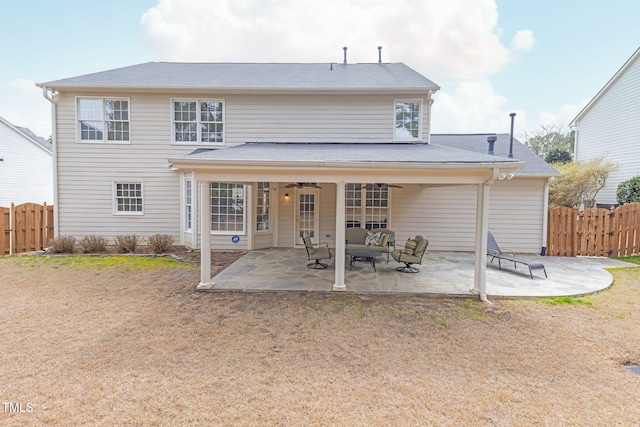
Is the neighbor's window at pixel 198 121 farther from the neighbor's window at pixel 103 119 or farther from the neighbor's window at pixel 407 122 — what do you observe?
the neighbor's window at pixel 407 122

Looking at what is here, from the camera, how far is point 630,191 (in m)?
12.0

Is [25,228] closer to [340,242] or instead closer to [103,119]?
[103,119]

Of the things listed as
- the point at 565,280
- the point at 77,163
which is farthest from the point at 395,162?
the point at 77,163

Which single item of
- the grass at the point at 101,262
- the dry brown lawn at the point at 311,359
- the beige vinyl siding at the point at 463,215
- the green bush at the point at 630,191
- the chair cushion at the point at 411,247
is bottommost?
the dry brown lawn at the point at 311,359

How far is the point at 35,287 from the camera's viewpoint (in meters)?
6.49

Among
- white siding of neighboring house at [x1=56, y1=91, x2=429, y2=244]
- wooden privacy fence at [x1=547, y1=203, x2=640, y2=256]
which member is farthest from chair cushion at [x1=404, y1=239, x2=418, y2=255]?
wooden privacy fence at [x1=547, y1=203, x2=640, y2=256]

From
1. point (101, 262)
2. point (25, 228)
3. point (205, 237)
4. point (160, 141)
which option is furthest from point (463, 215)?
point (25, 228)

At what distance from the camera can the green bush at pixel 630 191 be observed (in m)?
11.7

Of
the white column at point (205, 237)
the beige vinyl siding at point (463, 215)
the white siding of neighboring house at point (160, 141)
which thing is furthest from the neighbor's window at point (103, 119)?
the beige vinyl siding at point (463, 215)

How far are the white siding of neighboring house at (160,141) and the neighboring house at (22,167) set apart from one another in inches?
415

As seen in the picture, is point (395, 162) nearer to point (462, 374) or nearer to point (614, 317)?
point (462, 374)

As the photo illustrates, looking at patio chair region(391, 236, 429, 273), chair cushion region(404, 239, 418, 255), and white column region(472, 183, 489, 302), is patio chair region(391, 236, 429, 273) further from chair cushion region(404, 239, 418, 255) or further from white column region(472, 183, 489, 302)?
white column region(472, 183, 489, 302)

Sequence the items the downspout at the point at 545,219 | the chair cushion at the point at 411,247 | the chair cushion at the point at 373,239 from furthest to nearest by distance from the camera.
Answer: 1. the downspout at the point at 545,219
2. the chair cushion at the point at 373,239
3. the chair cushion at the point at 411,247

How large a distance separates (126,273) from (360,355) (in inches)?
267
